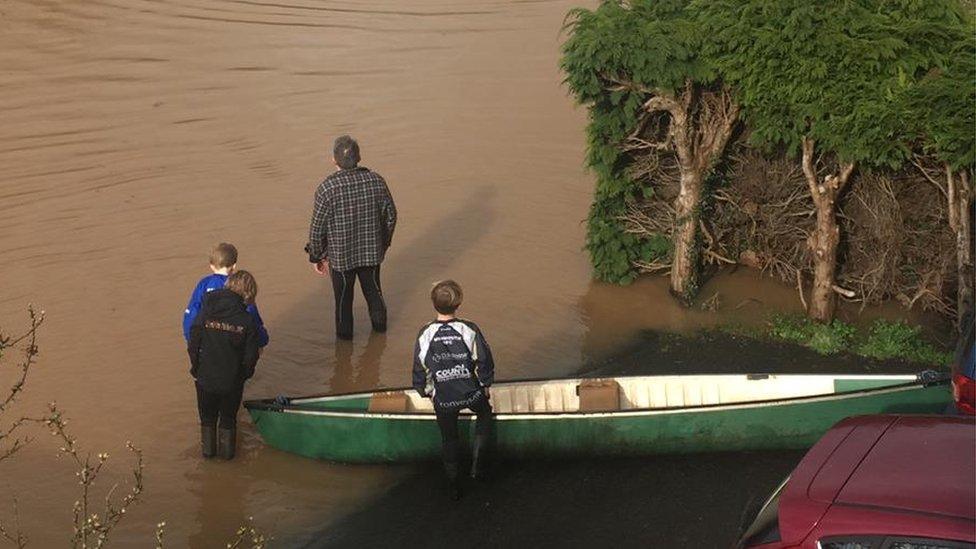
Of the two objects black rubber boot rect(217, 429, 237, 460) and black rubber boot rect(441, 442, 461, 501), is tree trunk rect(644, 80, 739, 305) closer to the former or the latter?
black rubber boot rect(441, 442, 461, 501)

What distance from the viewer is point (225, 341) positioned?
10.2 m

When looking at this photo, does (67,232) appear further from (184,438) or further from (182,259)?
(184,438)

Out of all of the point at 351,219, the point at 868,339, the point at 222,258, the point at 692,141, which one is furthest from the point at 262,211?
the point at 868,339

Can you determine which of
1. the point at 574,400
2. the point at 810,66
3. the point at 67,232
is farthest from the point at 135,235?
the point at 810,66

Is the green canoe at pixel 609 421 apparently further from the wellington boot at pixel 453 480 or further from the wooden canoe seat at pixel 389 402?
the wellington boot at pixel 453 480

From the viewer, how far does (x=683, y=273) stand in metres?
14.4

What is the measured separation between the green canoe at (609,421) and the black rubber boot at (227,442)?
0.22 metres

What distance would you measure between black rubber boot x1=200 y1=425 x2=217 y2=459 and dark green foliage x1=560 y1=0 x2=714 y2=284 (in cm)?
519

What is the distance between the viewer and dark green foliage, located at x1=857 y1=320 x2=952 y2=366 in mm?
12859

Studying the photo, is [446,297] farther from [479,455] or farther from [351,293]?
[351,293]

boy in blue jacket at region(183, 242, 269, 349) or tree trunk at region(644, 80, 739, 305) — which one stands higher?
tree trunk at region(644, 80, 739, 305)

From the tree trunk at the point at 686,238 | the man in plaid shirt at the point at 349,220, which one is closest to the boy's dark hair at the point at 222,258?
the man in plaid shirt at the point at 349,220

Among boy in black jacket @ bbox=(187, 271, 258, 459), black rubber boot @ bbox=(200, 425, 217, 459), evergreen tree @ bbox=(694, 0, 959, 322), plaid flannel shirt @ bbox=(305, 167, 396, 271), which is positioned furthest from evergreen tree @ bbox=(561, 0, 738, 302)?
black rubber boot @ bbox=(200, 425, 217, 459)

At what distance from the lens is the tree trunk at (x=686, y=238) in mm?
13918
